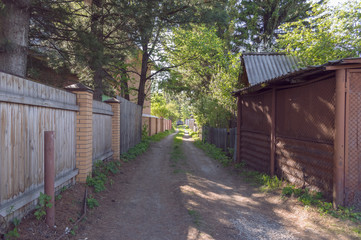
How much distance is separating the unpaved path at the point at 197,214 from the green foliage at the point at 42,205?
0.59 m

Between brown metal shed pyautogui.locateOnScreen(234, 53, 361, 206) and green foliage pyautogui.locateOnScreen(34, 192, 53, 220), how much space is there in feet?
15.0

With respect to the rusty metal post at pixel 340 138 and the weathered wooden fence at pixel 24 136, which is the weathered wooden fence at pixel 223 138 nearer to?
the rusty metal post at pixel 340 138

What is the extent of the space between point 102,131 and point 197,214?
3.99 meters

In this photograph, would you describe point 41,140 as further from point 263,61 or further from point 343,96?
point 263,61

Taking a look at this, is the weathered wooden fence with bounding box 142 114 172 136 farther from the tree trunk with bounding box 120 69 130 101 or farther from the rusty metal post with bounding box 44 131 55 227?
the rusty metal post with bounding box 44 131 55 227

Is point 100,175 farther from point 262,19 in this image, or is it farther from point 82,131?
point 262,19

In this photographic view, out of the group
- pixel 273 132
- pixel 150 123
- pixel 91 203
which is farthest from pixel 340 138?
pixel 150 123

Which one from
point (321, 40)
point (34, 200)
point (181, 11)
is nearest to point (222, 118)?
point (321, 40)

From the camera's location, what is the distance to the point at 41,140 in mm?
3709

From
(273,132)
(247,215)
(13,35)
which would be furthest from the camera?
(273,132)

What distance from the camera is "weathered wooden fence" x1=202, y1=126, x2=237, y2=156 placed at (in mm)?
11818

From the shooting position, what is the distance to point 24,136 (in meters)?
3.26

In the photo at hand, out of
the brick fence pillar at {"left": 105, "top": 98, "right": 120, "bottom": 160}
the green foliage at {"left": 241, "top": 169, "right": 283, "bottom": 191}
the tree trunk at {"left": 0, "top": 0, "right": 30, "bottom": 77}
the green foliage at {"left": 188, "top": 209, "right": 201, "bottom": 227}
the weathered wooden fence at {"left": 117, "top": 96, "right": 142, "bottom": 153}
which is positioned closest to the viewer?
the green foliage at {"left": 188, "top": 209, "right": 201, "bottom": 227}

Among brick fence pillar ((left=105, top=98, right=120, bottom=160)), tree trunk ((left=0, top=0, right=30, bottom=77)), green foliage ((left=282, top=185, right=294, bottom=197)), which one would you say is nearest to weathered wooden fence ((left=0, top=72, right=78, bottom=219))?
tree trunk ((left=0, top=0, right=30, bottom=77))
